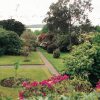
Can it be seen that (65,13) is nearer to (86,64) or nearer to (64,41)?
(64,41)

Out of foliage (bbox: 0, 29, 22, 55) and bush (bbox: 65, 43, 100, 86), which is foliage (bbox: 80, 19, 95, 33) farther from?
bush (bbox: 65, 43, 100, 86)

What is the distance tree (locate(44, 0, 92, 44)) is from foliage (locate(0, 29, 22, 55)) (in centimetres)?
895

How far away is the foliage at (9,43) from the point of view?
51719mm

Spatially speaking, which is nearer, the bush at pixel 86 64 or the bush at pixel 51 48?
the bush at pixel 86 64

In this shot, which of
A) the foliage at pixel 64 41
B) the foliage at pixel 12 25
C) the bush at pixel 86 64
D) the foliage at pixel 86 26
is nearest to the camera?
the bush at pixel 86 64

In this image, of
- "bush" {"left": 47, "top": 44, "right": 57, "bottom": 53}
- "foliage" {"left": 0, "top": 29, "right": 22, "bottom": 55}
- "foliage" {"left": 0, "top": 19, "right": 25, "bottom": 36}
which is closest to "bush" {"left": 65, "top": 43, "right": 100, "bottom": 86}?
"foliage" {"left": 0, "top": 29, "right": 22, "bottom": 55}

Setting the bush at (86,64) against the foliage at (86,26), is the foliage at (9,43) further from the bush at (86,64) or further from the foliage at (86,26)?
the bush at (86,64)

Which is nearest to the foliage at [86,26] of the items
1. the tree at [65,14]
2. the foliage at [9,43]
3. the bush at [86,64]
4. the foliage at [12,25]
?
the tree at [65,14]

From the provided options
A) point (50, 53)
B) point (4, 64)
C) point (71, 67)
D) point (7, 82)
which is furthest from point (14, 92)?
point (50, 53)

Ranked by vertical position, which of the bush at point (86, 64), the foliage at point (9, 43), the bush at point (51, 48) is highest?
the bush at point (86, 64)

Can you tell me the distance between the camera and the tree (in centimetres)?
5906

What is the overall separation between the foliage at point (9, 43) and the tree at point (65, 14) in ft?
29.4

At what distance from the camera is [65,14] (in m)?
59.6

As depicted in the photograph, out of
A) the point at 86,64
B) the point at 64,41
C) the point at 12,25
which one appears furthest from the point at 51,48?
the point at 86,64
